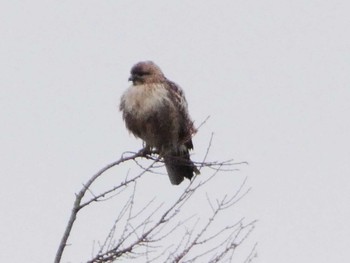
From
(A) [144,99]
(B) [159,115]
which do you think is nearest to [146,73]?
(A) [144,99]

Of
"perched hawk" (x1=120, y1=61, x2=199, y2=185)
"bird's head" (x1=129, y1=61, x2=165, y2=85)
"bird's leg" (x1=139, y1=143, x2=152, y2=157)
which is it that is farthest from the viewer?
"bird's head" (x1=129, y1=61, x2=165, y2=85)

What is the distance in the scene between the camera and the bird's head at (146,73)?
9.09 m

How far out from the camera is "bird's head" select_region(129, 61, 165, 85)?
9.09 meters

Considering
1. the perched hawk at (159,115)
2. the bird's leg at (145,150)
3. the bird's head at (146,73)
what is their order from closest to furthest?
1. the bird's leg at (145,150)
2. the perched hawk at (159,115)
3. the bird's head at (146,73)

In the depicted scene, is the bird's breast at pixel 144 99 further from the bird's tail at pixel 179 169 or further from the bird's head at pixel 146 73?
the bird's tail at pixel 179 169

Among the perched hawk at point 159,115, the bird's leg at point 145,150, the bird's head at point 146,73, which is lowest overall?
the bird's leg at point 145,150

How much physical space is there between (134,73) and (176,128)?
69 cm

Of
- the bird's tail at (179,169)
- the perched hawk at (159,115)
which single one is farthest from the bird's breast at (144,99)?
the bird's tail at (179,169)

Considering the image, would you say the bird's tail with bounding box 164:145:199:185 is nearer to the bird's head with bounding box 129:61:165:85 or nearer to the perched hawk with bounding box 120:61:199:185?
the perched hawk with bounding box 120:61:199:185

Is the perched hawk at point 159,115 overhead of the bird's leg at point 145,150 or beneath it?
overhead

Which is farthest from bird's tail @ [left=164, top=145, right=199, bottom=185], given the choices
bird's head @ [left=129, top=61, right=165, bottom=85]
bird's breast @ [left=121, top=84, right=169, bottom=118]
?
bird's head @ [left=129, top=61, right=165, bottom=85]

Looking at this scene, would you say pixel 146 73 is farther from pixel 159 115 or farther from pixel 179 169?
pixel 179 169

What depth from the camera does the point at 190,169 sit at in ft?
29.9

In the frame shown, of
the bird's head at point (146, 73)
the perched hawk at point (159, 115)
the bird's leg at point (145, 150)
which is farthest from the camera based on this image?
the bird's head at point (146, 73)
